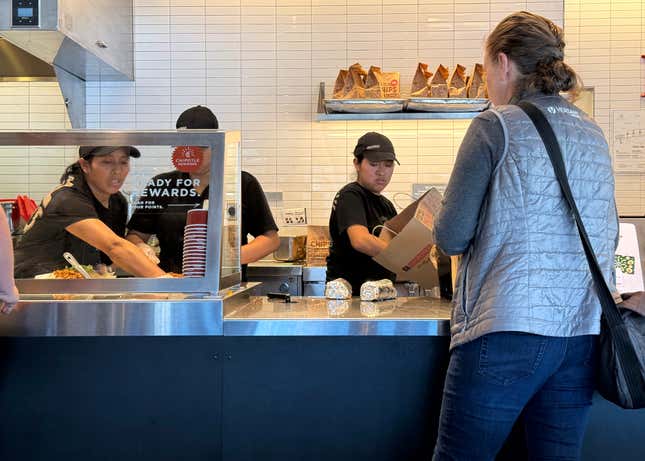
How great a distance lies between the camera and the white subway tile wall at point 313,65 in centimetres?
471

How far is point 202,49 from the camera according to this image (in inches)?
188

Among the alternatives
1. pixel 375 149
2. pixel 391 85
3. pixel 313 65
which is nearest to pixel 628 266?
pixel 375 149

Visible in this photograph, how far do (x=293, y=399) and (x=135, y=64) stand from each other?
3391 millimetres

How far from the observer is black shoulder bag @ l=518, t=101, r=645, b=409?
1638mm

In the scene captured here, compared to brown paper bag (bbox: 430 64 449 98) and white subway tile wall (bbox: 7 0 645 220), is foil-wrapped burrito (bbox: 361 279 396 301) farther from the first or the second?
white subway tile wall (bbox: 7 0 645 220)

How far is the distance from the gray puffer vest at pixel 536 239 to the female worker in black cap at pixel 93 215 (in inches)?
36.4

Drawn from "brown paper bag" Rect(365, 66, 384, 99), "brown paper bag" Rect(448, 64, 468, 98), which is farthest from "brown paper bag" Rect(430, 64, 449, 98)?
"brown paper bag" Rect(365, 66, 384, 99)

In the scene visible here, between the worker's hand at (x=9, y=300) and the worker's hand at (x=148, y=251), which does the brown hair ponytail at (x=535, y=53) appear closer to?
the worker's hand at (x=148, y=251)

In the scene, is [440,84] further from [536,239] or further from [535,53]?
[536,239]

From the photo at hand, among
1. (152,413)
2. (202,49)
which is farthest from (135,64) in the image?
(152,413)

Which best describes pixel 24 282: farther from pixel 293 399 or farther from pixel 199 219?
pixel 293 399

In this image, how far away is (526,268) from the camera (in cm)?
162

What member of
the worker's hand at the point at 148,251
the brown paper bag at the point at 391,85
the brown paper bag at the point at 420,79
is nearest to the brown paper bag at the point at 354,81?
the brown paper bag at the point at 391,85

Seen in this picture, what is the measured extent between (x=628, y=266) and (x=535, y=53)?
102cm
